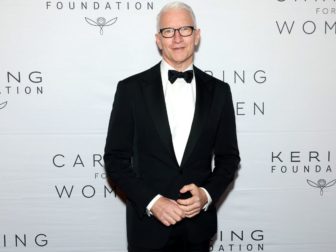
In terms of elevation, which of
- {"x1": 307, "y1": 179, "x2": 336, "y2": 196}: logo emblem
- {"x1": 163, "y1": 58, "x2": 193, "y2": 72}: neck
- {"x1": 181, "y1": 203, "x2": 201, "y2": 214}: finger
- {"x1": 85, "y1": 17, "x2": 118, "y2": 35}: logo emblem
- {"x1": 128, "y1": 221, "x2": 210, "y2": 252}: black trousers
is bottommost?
{"x1": 128, "y1": 221, "x2": 210, "y2": 252}: black trousers

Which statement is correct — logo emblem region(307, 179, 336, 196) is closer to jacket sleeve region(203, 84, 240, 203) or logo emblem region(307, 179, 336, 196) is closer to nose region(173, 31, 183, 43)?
jacket sleeve region(203, 84, 240, 203)

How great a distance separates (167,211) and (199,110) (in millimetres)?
458

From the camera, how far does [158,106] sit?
1.79m

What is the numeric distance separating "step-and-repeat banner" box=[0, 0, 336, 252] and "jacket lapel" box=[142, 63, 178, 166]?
1.56ft

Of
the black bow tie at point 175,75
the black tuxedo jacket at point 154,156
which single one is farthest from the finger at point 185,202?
the black bow tie at point 175,75

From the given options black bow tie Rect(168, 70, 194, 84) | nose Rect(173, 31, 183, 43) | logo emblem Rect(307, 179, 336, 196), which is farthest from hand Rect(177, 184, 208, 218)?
logo emblem Rect(307, 179, 336, 196)

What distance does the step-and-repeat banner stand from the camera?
89.2 inches

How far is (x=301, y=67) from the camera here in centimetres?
237

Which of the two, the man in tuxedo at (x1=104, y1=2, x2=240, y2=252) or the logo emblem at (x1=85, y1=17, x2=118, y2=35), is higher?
the logo emblem at (x1=85, y1=17, x2=118, y2=35)

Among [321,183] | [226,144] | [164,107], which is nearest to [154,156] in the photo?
[164,107]

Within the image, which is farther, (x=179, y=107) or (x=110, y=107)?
(x=110, y=107)

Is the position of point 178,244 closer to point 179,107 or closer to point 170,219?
Result: point 170,219

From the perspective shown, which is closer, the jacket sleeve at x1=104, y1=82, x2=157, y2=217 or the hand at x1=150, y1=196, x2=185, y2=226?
the hand at x1=150, y1=196, x2=185, y2=226

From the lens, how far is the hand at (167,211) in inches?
64.8
